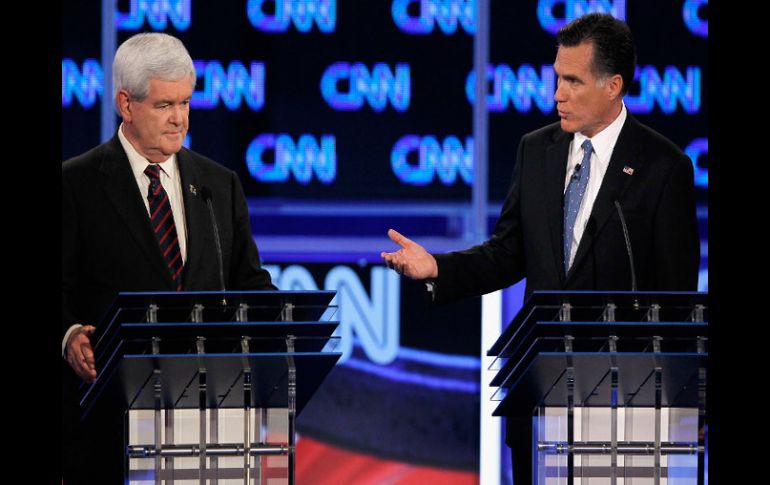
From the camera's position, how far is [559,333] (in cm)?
260

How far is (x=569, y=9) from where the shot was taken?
17.6ft

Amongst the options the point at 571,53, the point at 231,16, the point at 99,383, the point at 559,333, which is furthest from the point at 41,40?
the point at 231,16

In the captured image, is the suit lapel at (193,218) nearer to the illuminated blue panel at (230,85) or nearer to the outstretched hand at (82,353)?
the outstretched hand at (82,353)

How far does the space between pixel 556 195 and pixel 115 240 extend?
110 centimetres

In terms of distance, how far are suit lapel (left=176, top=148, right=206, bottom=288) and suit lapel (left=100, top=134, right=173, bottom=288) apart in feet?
0.19

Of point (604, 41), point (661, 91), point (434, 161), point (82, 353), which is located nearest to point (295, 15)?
point (434, 161)

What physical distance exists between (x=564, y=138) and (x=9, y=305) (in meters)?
1.93

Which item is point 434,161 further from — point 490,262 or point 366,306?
point 490,262

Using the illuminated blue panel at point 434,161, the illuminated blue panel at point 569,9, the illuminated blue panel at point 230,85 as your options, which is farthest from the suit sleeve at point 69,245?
the illuminated blue panel at point 569,9

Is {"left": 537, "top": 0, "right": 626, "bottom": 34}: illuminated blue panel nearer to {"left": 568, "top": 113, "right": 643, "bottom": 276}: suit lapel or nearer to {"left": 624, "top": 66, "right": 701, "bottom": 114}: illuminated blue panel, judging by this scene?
{"left": 624, "top": 66, "right": 701, "bottom": 114}: illuminated blue panel

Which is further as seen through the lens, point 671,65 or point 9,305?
point 671,65

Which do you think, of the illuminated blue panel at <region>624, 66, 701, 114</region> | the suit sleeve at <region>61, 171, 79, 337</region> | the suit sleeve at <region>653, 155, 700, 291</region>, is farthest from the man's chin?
the illuminated blue panel at <region>624, 66, 701, 114</region>

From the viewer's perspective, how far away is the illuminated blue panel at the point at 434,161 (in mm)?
5312

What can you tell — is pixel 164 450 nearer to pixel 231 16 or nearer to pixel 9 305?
pixel 9 305
